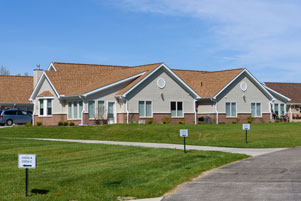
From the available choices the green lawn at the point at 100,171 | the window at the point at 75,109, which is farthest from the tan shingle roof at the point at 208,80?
the green lawn at the point at 100,171

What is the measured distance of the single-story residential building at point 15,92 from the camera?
51.9 metres

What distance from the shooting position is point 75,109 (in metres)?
41.6

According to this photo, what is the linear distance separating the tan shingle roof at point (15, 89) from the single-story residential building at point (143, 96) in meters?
5.08

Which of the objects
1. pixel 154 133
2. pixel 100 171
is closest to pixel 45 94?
pixel 154 133

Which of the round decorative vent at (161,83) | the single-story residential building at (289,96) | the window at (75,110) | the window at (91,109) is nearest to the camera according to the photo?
the window at (91,109)

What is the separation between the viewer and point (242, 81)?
153 feet

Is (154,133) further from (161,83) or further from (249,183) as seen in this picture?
(249,183)

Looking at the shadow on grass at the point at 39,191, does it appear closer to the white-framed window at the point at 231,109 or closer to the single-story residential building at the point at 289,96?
the white-framed window at the point at 231,109

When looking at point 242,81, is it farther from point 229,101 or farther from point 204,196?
point 204,196

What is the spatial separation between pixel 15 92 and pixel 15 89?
0.66 m

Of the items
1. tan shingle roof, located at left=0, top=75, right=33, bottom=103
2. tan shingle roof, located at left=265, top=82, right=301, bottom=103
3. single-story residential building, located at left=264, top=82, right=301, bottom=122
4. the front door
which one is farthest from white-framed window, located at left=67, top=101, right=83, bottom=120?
tan shingle roof, located at left=265, top=82, right=301, bottom=103

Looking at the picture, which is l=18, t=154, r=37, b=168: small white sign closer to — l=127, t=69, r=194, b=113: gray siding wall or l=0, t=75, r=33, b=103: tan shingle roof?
l=127, t=69, r=194, b=113: gray siding wall

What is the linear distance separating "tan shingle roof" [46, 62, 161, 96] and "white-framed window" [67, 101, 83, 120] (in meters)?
0.99

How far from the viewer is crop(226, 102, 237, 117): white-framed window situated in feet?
151
